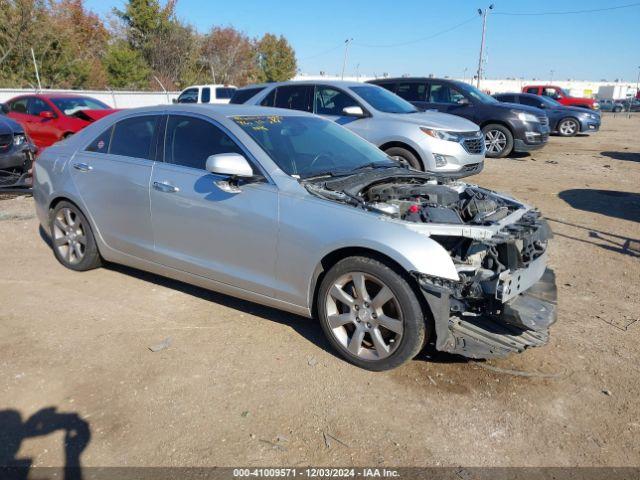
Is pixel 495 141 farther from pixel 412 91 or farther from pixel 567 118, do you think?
pixel 567 118

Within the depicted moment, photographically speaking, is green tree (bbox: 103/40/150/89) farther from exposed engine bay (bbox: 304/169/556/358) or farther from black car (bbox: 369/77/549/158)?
exposed engine bay (bbox: 304/169/556/358)

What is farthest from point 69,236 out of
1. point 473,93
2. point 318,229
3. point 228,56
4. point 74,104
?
point 228,56

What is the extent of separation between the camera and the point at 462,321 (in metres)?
3.56

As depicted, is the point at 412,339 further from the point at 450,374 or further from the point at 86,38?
the point at 86,38

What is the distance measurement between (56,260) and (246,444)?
12.8 ft

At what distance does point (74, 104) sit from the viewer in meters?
13.4

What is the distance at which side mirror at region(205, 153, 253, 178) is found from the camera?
378 cm

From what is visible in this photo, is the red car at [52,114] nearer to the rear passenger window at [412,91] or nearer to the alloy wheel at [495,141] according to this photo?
the rear passenger window at [412,91]

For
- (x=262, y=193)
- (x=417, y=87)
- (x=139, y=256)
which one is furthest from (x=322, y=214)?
(x=417, y=87)

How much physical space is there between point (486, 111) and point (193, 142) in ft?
32.6

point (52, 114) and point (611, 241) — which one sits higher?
point (52, 114)

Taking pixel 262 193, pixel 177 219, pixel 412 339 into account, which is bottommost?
pixel 412 339

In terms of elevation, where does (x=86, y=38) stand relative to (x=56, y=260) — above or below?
above

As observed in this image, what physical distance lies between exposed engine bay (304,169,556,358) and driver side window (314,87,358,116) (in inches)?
208
